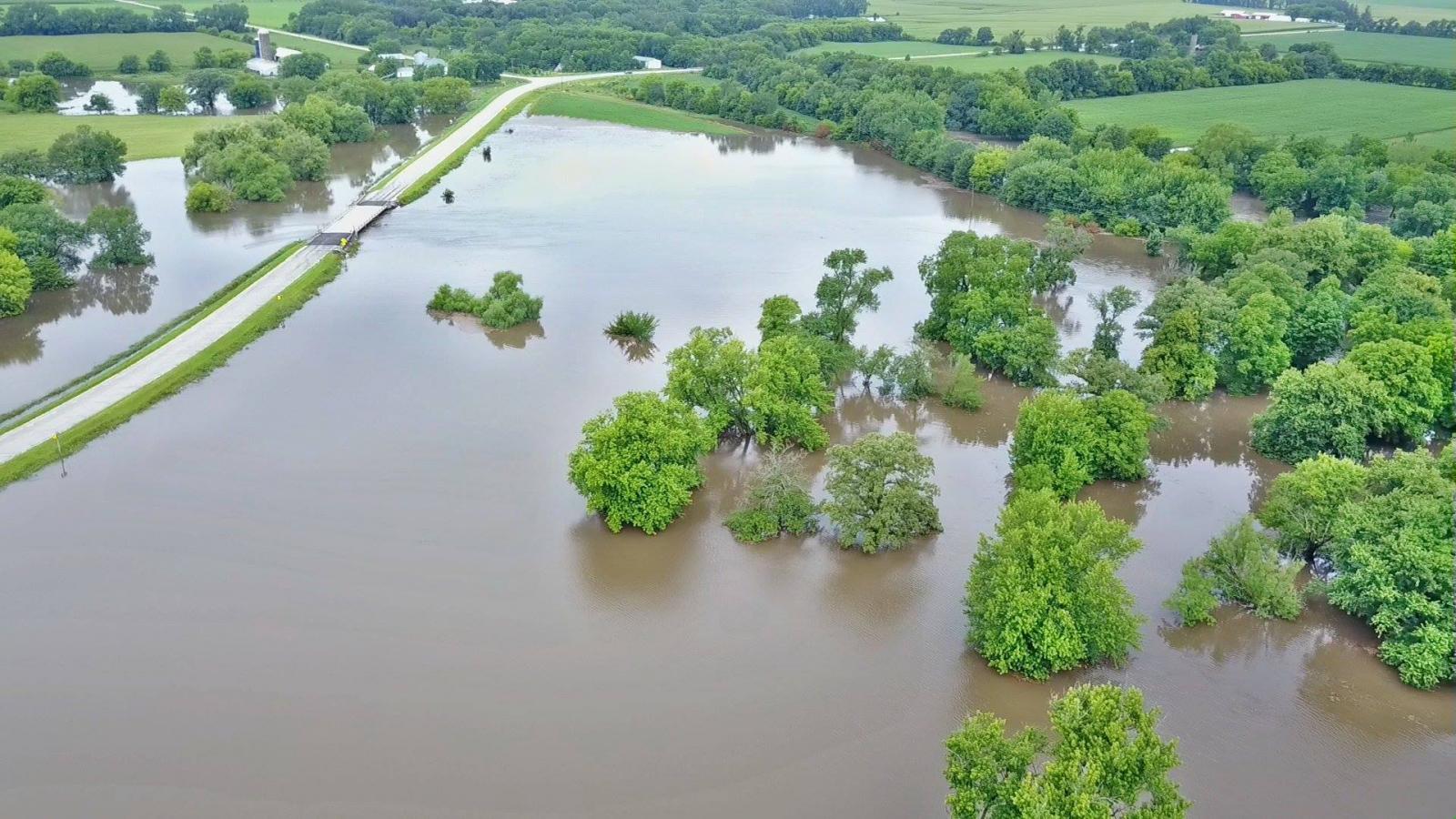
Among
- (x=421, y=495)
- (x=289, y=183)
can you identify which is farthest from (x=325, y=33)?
(x=421, y=495)

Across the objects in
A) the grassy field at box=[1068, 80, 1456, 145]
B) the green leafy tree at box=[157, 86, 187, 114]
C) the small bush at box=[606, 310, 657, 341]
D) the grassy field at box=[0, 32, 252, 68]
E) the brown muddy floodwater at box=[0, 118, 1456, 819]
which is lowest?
the brown muddy floodwater at box=[0, 118, 1456, 819]

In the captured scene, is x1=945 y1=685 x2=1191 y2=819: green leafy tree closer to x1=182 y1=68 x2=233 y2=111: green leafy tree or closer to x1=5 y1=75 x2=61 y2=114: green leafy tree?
x1=182 y1=68 x2=233 y2=111: green leafy tree

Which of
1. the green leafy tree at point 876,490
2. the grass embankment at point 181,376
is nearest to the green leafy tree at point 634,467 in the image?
the green leafy tree at point 876,490

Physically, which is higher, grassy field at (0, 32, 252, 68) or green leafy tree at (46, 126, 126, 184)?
grassy field at (0, 32, 252, 68)

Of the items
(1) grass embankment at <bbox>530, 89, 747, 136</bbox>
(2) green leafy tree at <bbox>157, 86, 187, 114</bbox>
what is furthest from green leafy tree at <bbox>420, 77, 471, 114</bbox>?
(2) green leafy tree at <bbox>157, 86, 187, 114</bbox>

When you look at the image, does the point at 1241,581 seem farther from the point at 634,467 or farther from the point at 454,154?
the point at 454,154

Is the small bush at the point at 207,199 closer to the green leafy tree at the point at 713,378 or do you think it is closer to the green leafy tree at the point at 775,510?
the green leafy tree at the point at 713,378
